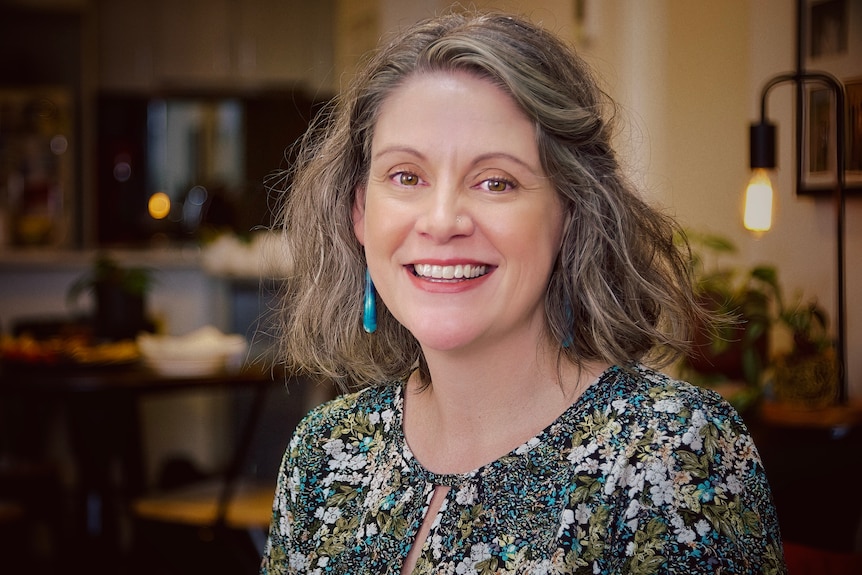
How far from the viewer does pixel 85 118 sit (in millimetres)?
6969

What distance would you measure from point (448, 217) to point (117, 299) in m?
2.68

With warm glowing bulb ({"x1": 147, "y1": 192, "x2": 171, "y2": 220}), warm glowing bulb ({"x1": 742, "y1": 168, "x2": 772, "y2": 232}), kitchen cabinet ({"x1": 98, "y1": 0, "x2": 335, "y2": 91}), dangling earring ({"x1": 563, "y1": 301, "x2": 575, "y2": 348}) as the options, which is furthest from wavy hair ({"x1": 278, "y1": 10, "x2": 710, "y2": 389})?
kitchen cabinet ({"x1": 98, "y1": 0, "x2": 335, "y2": 91})

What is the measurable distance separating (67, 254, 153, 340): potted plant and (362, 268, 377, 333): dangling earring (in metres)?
2.25

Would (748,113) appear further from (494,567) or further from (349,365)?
(494,567)

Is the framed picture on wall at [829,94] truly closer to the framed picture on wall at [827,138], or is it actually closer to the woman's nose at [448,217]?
the framed picture on wall at [827,138]

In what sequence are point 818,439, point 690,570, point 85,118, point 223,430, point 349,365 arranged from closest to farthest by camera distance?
point 690,570 < point 349,365 < point 818,439 < point 223,430 < point 85,118

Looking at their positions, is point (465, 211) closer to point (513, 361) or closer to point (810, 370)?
point (513, 361)

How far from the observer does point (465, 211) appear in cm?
113

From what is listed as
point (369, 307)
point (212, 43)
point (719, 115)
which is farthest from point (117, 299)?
point (212, 43)

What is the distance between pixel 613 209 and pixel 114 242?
247 inches

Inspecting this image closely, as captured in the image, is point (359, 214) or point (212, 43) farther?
point (212, 43)

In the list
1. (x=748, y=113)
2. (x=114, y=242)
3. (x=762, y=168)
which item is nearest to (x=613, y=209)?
(x=762, y=168)

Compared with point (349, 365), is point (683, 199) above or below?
above

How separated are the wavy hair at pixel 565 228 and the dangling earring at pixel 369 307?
20mm
